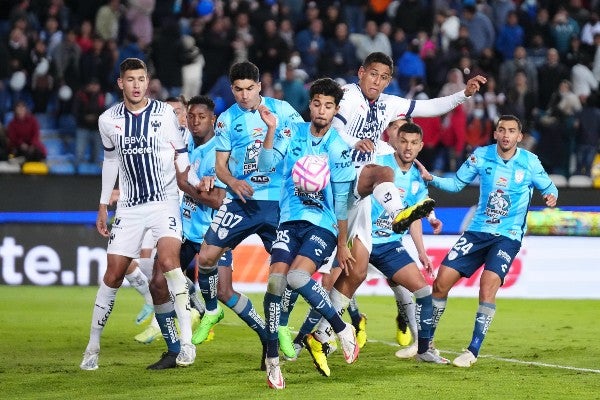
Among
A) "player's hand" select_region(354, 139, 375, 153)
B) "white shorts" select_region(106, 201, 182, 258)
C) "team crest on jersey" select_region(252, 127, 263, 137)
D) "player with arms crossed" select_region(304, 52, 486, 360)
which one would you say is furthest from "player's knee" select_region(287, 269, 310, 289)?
"team crest on jersey" select_region(252, 127, 263, 137)

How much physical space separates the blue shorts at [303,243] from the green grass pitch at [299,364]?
0.99m

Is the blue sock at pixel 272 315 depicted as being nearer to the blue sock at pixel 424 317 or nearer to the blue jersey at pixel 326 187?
the blue jersey at pixel 326 187

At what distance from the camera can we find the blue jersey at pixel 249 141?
10664 millimetres

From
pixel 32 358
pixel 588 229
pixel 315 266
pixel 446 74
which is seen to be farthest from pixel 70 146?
pixel 315 266

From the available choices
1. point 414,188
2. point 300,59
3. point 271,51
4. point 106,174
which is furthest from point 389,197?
point 300,59

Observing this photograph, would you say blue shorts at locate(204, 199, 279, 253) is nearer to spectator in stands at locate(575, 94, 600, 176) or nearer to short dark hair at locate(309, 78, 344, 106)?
short dark hair at locate(309, 78, 344, 106)

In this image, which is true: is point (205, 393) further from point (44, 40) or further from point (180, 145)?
point (44, 40)

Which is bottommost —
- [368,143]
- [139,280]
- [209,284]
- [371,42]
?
[139,280]

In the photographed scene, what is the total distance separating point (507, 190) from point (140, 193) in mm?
3357

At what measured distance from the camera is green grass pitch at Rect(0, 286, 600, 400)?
918 centimetres

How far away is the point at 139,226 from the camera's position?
10.2m

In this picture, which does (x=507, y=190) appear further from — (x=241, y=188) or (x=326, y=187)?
(x=241, y=188)

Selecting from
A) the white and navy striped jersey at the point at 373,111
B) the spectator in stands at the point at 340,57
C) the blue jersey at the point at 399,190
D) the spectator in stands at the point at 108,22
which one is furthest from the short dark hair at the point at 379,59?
the spectator in stands at the point at 108,22

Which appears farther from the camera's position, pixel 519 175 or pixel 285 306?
pixel 519 175
